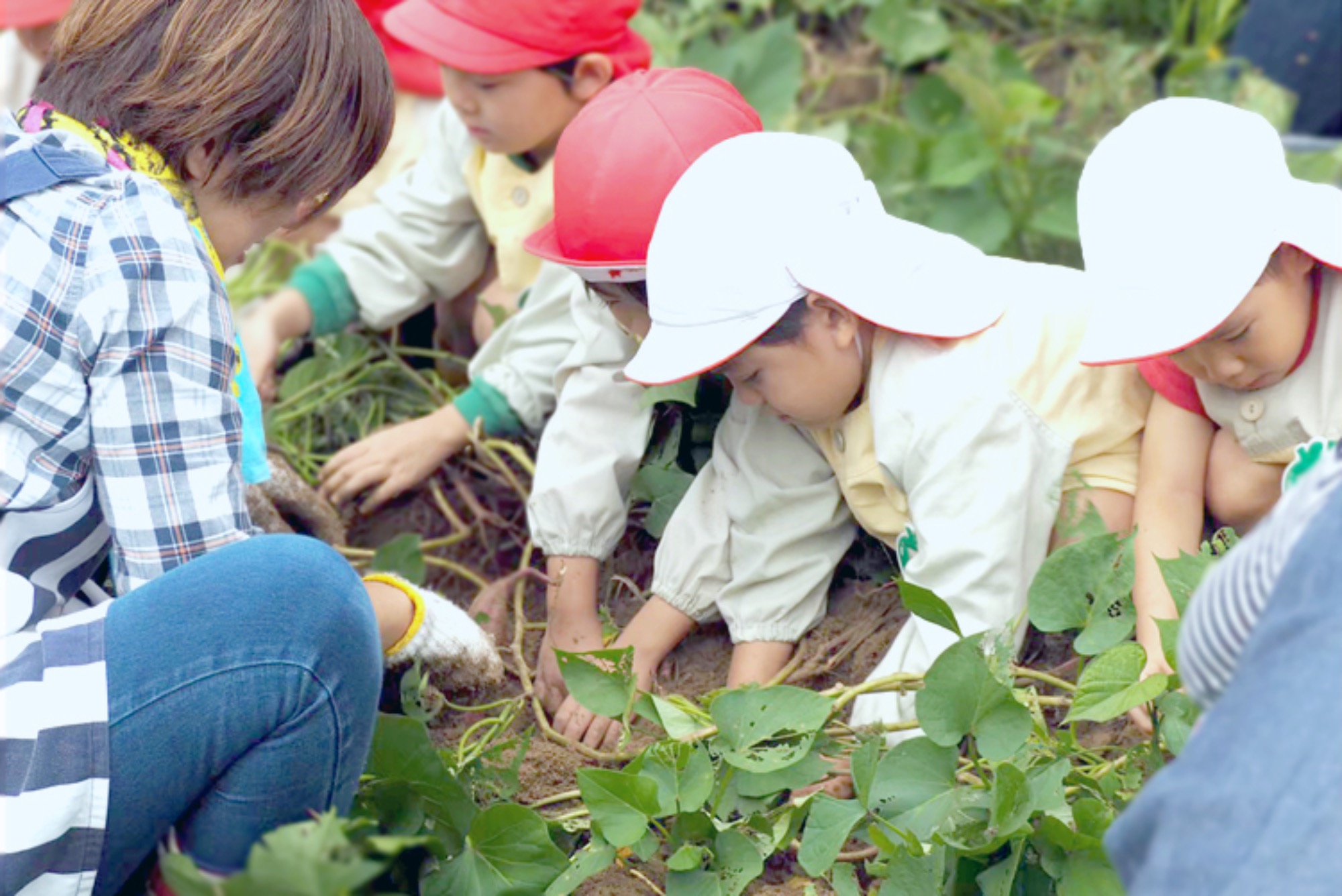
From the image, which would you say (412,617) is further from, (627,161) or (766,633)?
(627,161)

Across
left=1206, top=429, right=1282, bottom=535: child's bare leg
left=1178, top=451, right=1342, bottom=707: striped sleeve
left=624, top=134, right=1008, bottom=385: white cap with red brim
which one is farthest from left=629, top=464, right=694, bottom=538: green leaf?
left=1178, top=451, right=1342, bottom=707: striped sleeve

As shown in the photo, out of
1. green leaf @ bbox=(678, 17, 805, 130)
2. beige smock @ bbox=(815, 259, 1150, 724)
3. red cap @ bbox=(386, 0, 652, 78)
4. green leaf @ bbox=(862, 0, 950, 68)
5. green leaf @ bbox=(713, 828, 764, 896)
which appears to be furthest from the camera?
green leaf @ bbox=(862, 0, 950, 68)

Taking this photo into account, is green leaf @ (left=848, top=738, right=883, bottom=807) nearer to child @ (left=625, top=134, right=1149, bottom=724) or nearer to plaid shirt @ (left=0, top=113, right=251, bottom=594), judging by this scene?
child @ (left=625, top=134, right=1149, bottom=724)

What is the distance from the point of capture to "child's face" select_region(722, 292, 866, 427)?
1404 mm

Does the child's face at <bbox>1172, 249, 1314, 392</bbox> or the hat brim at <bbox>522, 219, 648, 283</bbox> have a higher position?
the child's face at <bbox>1172, 249, 1314, 392</bbox>

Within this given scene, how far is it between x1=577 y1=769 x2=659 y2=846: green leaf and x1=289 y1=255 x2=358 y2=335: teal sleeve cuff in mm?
1078

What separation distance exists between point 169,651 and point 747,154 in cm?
68

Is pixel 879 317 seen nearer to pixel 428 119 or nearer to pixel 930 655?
pixel 930 655

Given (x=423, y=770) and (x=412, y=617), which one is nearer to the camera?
(x=423, y=770)

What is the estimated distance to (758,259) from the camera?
1.36 meters

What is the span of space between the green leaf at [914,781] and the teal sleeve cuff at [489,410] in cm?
81

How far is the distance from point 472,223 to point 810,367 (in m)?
0.85

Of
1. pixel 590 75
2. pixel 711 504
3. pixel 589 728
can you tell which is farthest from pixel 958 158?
pixel 589 728

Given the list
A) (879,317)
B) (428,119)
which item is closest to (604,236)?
(879,317)
